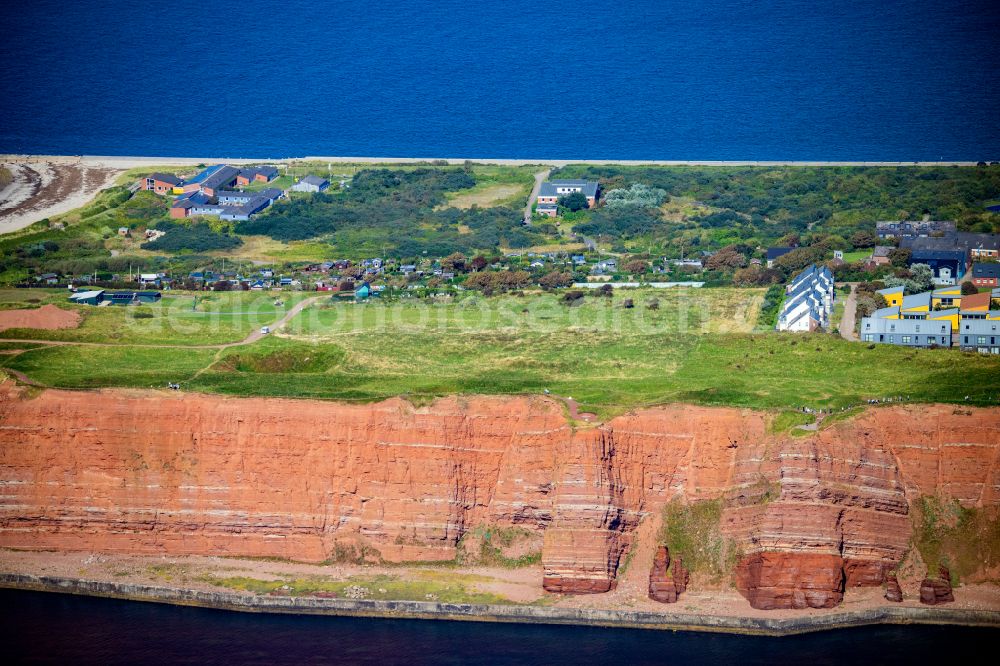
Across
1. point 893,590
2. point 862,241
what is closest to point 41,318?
point 893,590

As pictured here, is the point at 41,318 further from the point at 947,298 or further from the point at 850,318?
the point at 947,298

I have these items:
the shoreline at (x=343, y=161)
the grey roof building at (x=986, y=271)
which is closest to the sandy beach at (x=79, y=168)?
the shoreline at (x=343, y=161)

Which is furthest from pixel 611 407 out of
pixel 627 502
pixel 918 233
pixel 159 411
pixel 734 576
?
pixel 918 233

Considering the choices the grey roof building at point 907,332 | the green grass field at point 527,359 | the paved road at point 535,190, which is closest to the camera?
the green grass field at point 527,359

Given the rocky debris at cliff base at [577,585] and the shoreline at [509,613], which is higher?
the rocky debris at cliff base at [577,585]

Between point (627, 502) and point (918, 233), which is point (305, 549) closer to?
point (627, 502)

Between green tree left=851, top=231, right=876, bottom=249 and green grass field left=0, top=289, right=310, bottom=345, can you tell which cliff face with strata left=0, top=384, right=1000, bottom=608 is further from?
green tree left=851, top=231, right=876, bottom=249

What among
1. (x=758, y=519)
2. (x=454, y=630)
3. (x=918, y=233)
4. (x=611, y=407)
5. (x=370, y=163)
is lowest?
(x=454, y=630)

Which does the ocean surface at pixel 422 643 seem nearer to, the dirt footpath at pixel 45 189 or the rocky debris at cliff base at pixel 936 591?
the rocky debris at cliff base at pixel 936 591
